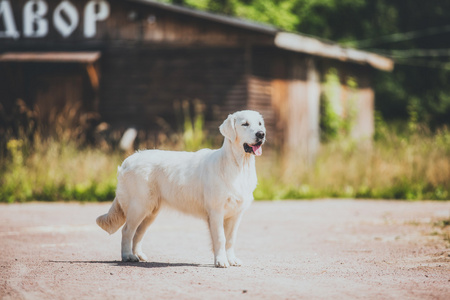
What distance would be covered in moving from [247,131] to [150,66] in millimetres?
13455

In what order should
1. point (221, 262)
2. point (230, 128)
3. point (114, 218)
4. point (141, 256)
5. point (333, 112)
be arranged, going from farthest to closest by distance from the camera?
point (333, 112), point (114, 218), point (141, 256), point (230, 128), point (221, 262)

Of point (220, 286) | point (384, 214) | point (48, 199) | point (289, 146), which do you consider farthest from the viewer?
point (289, 146)

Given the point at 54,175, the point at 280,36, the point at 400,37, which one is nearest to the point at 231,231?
the point at 54,175

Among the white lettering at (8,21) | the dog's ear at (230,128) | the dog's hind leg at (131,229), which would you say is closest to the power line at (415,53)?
the white lettering at (8,21)

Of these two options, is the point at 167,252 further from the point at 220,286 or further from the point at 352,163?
the point at 352,163

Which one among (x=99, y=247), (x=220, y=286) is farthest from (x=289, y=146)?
(x=220, y=286)

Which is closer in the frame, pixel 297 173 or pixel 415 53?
pixel 297 173

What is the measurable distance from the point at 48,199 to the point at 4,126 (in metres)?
7.90

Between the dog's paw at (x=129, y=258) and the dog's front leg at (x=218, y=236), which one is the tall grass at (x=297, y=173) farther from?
the dog's front leg at (x=218, y=236)

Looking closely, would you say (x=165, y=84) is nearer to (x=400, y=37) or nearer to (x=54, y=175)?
(x=54, y=175)

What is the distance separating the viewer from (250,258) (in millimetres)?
7176

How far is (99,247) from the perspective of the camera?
26.5 feet

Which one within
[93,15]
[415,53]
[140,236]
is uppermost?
[93,15]

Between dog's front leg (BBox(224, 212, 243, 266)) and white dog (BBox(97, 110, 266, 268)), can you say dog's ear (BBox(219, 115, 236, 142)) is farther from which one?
dog's front leg (BBox(224, 212, 243, 266))
